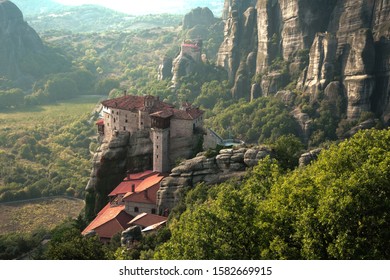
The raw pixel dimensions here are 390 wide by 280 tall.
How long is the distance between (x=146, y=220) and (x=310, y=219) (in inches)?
1250

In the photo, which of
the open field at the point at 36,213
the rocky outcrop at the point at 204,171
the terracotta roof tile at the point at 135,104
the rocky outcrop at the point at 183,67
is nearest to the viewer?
the rocky outcrop at the point at 204,171

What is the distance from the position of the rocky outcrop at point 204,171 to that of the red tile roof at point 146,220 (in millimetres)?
2438

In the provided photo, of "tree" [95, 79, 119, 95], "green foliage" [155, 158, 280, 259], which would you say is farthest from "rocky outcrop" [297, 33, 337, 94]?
"tree" [95, 79, 119, 95]

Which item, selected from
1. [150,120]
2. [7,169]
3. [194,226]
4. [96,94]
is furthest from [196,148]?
[96,94]

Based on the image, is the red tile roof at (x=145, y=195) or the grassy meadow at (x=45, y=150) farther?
the grassy meadow at (x=45, y=150)

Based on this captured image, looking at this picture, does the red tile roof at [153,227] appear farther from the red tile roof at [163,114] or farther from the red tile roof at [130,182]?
the red tile roof at [163,114]

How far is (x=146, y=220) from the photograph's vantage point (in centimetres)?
6344

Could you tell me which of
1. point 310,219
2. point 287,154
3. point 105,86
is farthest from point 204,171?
point 105,86

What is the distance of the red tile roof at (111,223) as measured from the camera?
6406cm

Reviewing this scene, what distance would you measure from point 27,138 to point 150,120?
209 ft

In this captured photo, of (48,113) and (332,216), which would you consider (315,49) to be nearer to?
(332,216)

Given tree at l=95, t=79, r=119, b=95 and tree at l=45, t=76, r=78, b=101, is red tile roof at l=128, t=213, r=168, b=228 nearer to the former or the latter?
tree at l=45, t=76, r=78, b=101

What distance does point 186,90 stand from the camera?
141m

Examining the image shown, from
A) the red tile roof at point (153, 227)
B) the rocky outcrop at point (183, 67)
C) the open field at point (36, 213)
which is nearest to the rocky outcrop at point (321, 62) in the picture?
the open field at point (36, 213)
